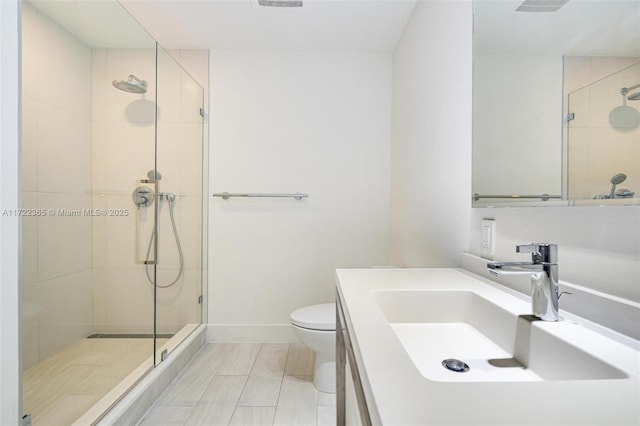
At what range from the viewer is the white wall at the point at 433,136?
1341 mm

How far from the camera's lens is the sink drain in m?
0.68

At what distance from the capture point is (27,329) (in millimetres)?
1091

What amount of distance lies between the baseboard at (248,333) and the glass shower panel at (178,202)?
0.18 meters

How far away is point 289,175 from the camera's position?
2.49m

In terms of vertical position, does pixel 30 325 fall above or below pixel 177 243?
below

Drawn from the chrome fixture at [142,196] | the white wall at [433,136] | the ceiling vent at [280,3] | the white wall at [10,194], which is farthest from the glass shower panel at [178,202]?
the white wall at [433,136]

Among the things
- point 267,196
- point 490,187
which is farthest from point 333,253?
point 490,187

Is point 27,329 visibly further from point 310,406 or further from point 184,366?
point 310,406

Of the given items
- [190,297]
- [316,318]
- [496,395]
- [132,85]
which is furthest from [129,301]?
[496,395]

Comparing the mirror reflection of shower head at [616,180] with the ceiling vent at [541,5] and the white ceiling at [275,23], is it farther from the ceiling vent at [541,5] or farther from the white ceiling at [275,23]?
the white ceiling at [275,23]

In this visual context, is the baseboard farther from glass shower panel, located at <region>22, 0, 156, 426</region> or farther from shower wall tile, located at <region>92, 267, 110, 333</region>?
shower wall tile, located at <region>92, 267, 110, 333</region>

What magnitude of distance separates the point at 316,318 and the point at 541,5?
5.33 ft

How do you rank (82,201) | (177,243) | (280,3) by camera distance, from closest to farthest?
(82,201) < (280,3) < (177,243)

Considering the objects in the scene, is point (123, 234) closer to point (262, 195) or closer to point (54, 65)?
point (54, 65)
